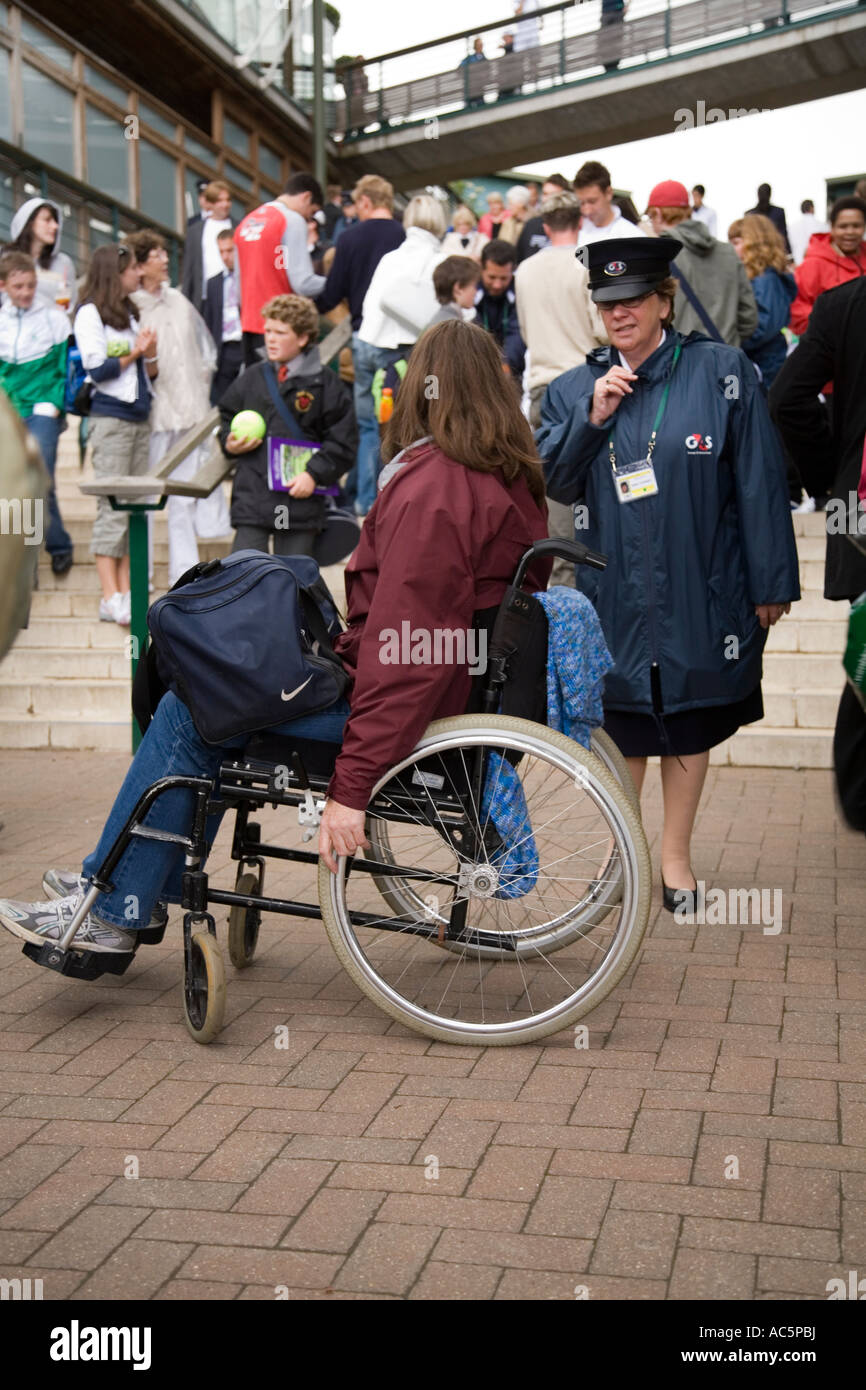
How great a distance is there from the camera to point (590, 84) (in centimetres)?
2538

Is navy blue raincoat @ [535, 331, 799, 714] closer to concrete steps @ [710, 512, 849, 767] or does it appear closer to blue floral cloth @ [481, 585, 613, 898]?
blue floral cloth @ [481, 585, 613, 898]

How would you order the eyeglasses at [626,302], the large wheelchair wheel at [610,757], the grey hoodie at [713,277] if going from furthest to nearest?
the grey hoodie at [713,277] → the eyeglasses at [626,302] → the large wheelchair wheel at [610,757]

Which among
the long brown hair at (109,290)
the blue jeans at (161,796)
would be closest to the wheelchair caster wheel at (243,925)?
the blue jeans at (161,796)

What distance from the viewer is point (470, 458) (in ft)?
12.2

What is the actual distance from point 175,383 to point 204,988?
19.5 feet

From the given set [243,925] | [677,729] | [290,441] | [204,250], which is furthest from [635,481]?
[204,250]

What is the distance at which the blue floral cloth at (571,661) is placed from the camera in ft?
12.6

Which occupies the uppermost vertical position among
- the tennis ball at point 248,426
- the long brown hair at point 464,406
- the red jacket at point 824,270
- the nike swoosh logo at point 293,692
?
the red jacket at point 824,270

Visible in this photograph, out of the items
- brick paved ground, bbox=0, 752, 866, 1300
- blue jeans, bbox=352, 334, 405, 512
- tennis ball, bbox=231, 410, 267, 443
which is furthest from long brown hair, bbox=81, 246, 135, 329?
brick paved ground, bbox=0, 752, 866, 1300

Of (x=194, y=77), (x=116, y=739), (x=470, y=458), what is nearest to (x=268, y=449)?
(x=116, y=739)

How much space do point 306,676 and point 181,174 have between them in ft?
61.3

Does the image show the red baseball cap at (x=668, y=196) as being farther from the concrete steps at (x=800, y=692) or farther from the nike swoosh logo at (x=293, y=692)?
the nike swoosh logo at (x=293, y=692)

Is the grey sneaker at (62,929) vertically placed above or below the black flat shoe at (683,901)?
above

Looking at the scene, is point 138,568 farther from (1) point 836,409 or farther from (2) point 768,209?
(2) point 768,209
